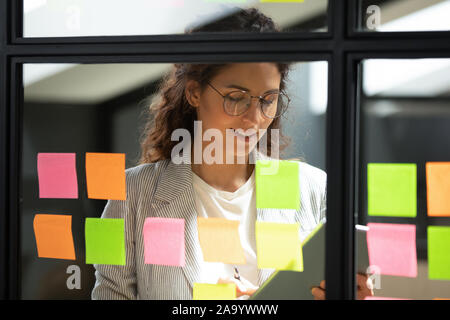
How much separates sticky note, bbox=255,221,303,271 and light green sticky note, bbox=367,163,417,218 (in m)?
0.26

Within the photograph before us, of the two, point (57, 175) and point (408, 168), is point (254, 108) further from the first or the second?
point (57, 175)

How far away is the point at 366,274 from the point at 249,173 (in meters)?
0.51

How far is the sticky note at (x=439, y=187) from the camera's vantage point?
1587mm

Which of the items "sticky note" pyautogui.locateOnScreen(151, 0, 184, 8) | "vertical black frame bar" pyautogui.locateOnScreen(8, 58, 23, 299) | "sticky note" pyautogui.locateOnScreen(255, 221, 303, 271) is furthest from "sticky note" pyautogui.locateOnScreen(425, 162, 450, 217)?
"vertical black frame bar" pyautogui.locateOnScreen(8, 58, 23, 299)

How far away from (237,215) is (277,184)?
0.56 ft

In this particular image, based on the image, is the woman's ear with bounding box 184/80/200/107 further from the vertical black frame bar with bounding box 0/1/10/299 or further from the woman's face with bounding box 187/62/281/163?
the vertical black frame bar with bounding box 0/1/10/299

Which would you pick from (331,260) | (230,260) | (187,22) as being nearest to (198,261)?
(230,260)

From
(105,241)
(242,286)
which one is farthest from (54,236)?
(242,286)

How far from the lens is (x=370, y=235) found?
1.63 m

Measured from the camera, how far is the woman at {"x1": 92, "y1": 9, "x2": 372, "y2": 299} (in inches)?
65.7

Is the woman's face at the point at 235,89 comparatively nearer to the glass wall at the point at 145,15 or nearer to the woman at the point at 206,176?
the woman at the point at 206,176

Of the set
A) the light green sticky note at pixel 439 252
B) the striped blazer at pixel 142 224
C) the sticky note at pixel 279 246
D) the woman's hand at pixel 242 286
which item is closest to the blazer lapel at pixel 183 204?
the striped blazer at pixel 142 224

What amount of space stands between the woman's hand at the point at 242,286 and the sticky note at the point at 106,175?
466 millimetres
